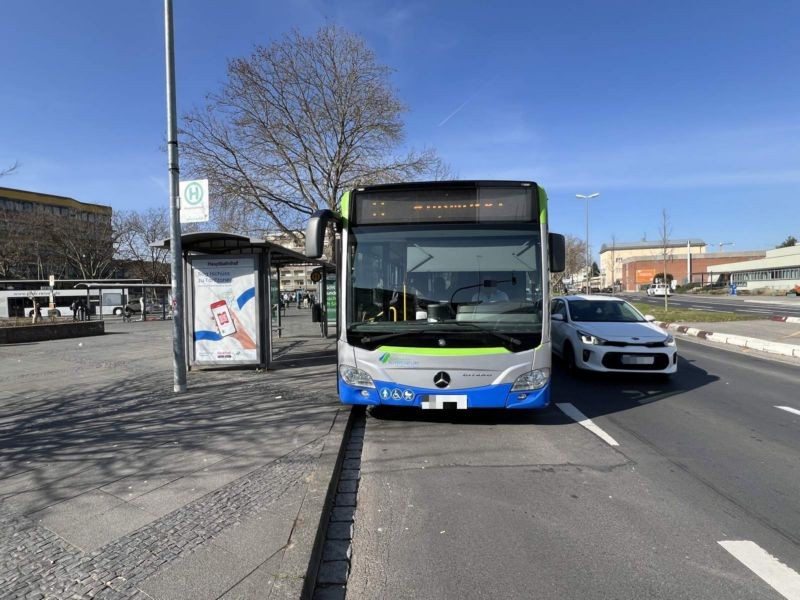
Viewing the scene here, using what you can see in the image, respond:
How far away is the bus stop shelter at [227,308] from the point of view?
9.55 metres

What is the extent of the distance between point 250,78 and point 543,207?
17.1 meters

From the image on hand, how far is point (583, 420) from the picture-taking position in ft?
20.6

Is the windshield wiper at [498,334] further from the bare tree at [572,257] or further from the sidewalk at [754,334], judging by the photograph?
the bare tree at [572,257]

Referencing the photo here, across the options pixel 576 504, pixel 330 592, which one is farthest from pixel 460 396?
pixel 330 592

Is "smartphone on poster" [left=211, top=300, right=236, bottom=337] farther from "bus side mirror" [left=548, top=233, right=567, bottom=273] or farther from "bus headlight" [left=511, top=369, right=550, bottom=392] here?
"bus side mirror" [left=548, top=233, right=567, bottom=273]

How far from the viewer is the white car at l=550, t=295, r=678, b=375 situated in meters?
8.30

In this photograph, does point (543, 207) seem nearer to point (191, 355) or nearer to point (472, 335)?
point (472, 335)

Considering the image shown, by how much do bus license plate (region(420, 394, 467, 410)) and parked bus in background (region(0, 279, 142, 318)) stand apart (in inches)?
1272

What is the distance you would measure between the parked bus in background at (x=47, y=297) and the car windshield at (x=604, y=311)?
101 ft

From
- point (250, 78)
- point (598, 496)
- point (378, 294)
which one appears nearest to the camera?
point (598, 496)

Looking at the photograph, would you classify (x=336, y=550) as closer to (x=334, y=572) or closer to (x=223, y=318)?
(x=334, y=572)

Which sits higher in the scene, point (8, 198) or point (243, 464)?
point (8, 198)

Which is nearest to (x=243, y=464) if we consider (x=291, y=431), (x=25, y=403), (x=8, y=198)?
(x=291, y=431)

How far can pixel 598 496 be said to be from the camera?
396cm
